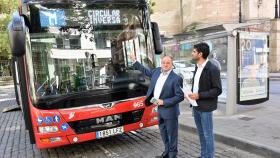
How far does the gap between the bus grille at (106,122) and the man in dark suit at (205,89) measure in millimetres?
1640

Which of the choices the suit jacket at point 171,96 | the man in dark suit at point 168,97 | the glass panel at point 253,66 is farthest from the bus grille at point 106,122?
the glass panel at point 253,66

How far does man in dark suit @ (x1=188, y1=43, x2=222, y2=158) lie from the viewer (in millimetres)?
4660

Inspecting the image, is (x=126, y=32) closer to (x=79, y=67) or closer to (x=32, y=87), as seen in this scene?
(x=79, y=67)

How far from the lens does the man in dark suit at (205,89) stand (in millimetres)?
4660

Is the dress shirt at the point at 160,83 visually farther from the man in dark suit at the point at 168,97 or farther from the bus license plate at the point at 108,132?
the bus license plate at the point at 108,132

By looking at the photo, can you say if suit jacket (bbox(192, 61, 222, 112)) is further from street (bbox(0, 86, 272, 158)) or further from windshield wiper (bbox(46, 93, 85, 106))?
windshield wiper (bbox(46, 93, 85, 106))

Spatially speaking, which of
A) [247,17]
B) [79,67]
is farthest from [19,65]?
[247,17]

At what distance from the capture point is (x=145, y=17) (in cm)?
649

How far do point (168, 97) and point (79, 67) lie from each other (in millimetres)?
1729

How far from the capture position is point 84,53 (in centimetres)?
584

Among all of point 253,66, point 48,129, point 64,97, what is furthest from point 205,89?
point 253,66

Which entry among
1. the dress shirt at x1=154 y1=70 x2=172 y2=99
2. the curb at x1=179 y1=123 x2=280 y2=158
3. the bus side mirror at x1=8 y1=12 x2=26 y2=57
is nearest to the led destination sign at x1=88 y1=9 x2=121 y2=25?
the bus side mirror at x1=8 y1=12 x2=26 y2=57

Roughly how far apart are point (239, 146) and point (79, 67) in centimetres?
315

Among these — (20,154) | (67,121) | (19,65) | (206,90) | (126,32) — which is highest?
(126,32)
